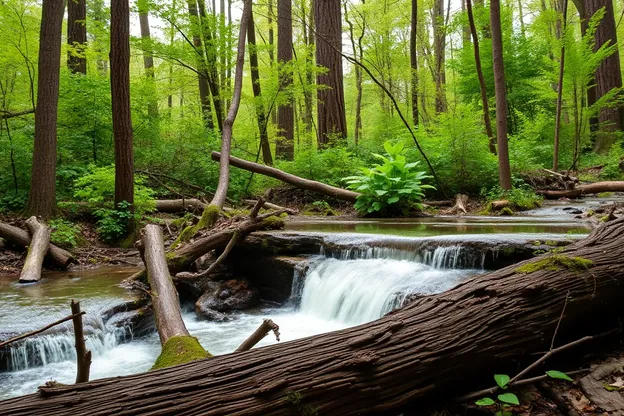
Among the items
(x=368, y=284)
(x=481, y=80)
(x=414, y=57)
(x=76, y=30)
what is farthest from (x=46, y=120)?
(x=414, y=57)

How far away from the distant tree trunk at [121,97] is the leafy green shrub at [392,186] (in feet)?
16.3

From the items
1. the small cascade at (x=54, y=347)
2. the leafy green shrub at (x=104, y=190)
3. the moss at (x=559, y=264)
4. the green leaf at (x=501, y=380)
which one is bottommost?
the small cascade at (x=54, y=347)

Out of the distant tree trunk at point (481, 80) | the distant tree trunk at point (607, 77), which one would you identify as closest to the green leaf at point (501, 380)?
the distant tree trunk at point (481, 80)

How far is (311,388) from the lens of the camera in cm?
223

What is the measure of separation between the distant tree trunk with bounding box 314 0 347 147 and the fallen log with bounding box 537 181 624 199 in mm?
6338

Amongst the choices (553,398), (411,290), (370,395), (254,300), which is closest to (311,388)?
(370,395)

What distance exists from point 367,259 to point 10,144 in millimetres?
8830

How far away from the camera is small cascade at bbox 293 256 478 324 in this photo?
5.20 metres

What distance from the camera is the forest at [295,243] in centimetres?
239

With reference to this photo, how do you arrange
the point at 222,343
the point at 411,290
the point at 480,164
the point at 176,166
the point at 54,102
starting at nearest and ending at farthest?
the point at 411,290
the point at 222,343
the point at 54,102
the point at 480,164
the point at 176,166

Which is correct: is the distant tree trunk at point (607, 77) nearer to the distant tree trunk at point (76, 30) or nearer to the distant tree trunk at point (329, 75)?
the distant tree trunk at point (329, 75)

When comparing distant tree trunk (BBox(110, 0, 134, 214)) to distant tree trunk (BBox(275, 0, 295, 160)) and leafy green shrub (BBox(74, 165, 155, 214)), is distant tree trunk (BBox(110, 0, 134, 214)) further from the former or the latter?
distant tree trunk (BBox(275, 0, 295, 160))

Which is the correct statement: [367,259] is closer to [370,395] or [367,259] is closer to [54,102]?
[370,395]

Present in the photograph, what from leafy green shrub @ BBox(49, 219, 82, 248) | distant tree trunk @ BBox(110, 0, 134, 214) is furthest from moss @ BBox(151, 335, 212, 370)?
distant tree trunk @ BBox(110, 0, 134, 214)
